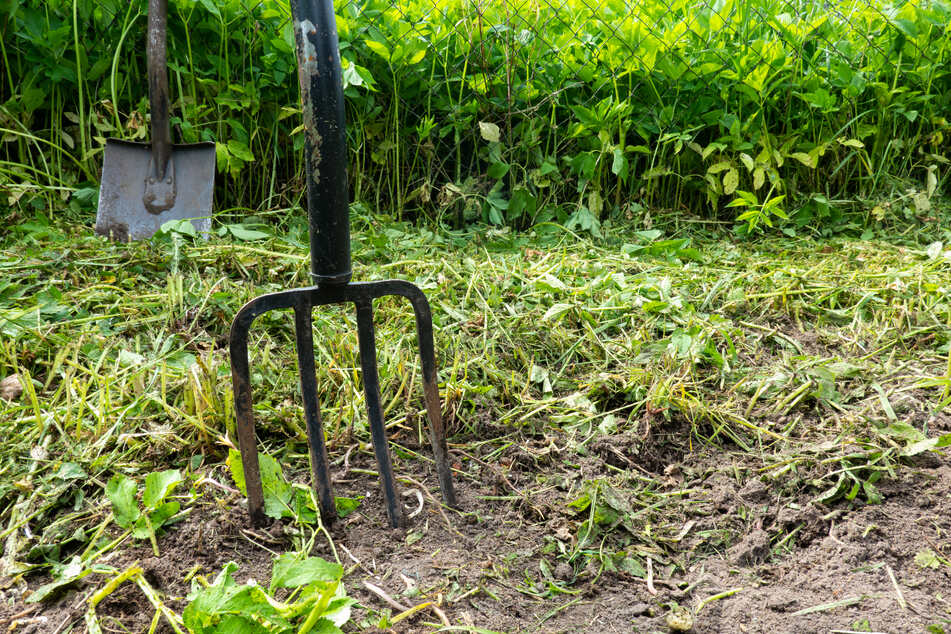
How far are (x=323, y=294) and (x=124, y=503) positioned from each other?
20.4 inches

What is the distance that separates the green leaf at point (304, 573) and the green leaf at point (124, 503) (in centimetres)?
35

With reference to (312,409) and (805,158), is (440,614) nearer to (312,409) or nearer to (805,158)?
(312,409)

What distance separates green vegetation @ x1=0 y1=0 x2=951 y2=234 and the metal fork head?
176 centimetres

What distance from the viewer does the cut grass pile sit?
4.58ft

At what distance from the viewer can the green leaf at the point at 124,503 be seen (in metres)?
1.23

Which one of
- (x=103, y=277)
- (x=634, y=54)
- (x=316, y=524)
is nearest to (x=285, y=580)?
(x=316, y=524)

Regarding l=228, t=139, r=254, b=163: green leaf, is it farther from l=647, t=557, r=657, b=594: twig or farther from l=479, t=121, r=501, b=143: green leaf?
l=647, t=557, r=657, b=594: twig

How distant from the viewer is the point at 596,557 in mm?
1286

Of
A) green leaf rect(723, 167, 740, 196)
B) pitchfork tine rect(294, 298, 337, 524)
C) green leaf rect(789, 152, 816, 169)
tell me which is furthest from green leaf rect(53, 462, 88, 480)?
green leaf rect(789, 152, 816, 169)

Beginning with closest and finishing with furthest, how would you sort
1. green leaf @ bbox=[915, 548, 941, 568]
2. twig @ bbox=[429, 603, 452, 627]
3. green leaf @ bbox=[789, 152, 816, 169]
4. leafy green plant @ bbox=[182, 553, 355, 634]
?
leafy green plant @ bbox=[182, 553, 355, 634]
twig @ bbox=[429, 603, 452, 627]
green leaf @ bbox=[915, 548, 941, 568]
green leaf @ bbox=[789, 152, 816, 169]

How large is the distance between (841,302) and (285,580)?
2068mm

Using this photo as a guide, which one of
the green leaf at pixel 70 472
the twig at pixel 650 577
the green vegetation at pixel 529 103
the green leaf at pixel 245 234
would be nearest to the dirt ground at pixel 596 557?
the twig at pixel 650 577

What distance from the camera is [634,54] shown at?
10.1ft

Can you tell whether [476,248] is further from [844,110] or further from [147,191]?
[844,110]
